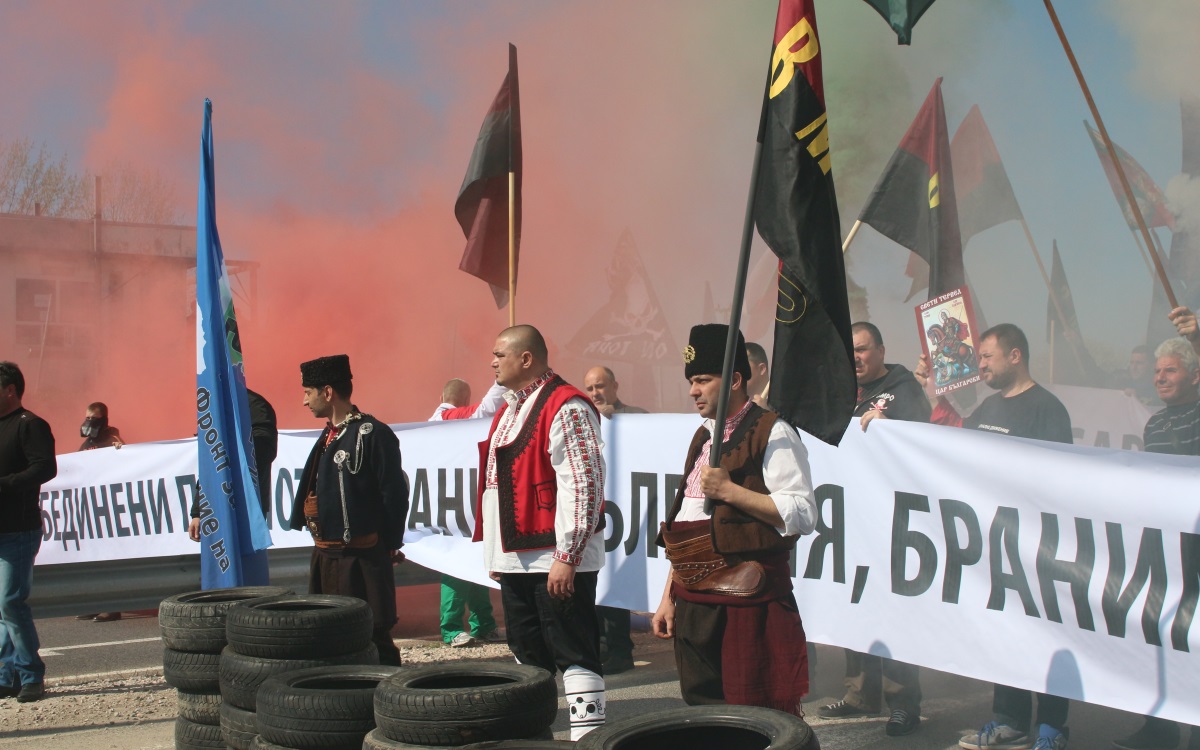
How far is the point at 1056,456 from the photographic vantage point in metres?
4.70

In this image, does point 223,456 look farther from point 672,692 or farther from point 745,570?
point 745,570

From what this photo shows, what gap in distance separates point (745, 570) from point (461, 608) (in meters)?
4.42

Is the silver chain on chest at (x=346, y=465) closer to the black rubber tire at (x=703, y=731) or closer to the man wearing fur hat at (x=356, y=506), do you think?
the man wearing fur hat at (x=356, y=506)

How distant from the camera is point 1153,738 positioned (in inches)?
199

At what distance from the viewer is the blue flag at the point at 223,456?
626 cm

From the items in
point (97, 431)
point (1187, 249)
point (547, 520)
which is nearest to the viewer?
point (547, 520)

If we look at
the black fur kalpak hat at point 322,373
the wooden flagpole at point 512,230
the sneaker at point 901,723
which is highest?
the wooden flagpole at point 512,230

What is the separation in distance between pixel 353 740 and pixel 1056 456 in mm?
3005

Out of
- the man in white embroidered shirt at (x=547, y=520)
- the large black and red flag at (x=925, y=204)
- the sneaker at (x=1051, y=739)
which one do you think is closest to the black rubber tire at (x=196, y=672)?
the man in white embroidered shirt at (x=547, y=520)

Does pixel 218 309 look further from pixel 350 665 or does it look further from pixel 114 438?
pixel 114 438

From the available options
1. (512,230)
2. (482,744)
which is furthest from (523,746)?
(512,230)

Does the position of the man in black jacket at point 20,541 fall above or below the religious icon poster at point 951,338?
below

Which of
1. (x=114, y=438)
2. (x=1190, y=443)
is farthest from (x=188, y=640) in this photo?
(x=114, y=438)

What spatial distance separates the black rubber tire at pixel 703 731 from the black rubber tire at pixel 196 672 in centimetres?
265
